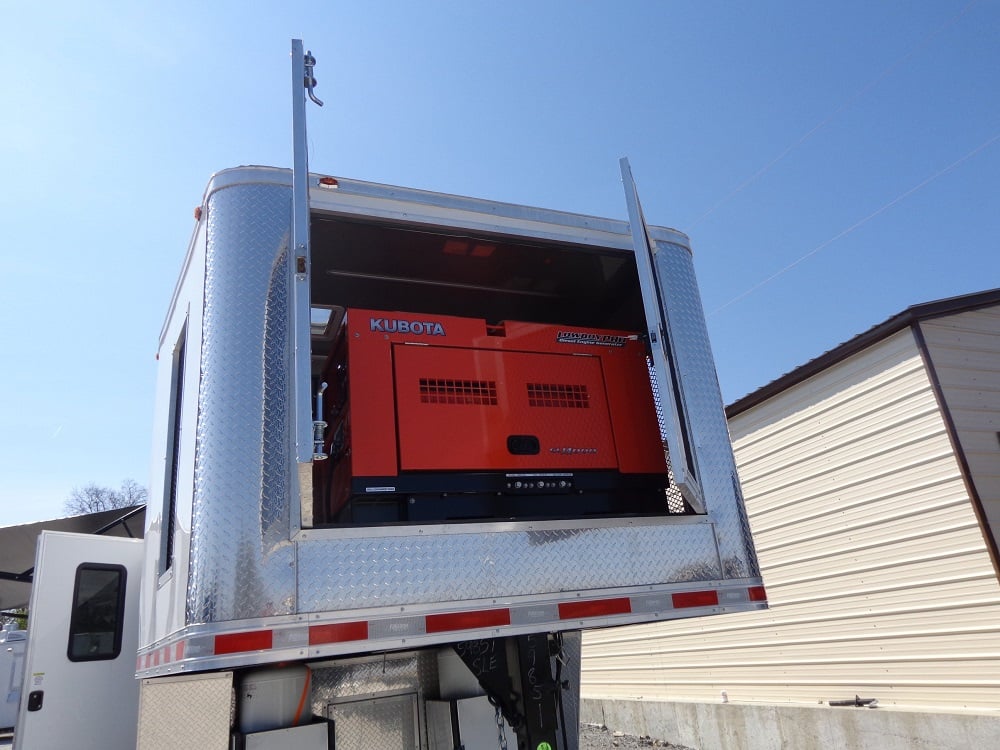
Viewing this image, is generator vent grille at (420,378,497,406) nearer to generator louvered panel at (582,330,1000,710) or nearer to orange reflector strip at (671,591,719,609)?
orange reflector strip at (671,591,719,609)

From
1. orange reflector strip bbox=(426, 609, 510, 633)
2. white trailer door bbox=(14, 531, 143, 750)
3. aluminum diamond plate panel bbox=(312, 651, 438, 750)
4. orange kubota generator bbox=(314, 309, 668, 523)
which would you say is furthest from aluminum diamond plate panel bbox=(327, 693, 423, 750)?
white trailer door bbox=(14, 531, 143, 750)

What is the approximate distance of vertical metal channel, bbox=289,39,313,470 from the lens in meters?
2.48

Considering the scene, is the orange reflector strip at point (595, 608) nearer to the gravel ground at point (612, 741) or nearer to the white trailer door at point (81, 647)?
the white trailer door at point (81, 647)

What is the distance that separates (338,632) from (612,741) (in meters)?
7.59

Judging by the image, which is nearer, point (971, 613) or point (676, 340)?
point (676, 340)

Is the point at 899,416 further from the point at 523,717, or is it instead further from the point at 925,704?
the point at 523,717

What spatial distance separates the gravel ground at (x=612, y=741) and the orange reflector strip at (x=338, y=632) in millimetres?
6954

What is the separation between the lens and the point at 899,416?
5.88 m

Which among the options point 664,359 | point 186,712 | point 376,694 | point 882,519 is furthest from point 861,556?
point 186,712

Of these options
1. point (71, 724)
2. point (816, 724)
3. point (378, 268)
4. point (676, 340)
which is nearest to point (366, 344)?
point (378, 268)

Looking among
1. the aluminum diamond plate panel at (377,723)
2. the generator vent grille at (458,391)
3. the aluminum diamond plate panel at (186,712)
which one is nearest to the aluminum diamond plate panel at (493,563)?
the generator vent grille at (458,391)

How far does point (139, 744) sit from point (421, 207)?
2.84 m

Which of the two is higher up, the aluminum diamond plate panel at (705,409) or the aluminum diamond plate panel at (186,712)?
the aluminum diamond plate panel at (705,409)

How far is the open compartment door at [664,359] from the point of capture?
9.80 feet
